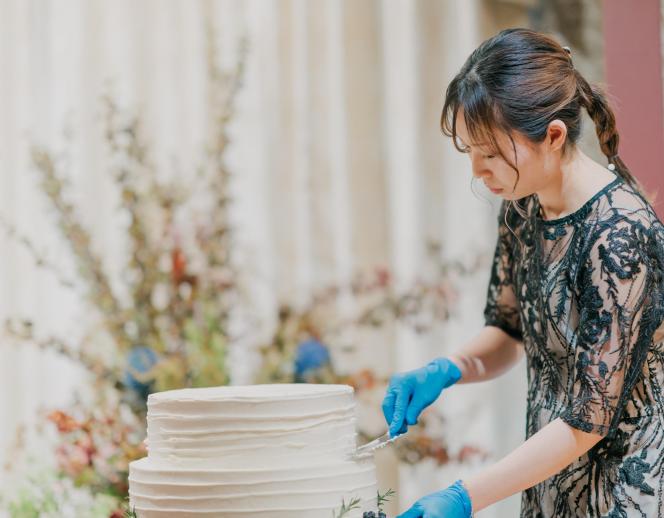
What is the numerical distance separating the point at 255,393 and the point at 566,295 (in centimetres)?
52

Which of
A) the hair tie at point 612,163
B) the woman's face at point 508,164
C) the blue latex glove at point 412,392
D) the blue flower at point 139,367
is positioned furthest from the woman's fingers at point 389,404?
the blue flower at point 139,367

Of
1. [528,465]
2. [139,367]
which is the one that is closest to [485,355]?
[528,465]

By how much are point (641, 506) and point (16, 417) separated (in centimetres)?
234

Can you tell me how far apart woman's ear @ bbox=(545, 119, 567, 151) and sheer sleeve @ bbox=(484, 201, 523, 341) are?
312 millimetres

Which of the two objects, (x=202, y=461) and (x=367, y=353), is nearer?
(x=202, y=461)

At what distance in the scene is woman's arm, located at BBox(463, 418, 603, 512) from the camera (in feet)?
4.47

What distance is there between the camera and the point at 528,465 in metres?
1.37

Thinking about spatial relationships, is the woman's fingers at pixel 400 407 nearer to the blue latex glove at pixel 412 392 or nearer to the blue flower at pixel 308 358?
the blue latex glove at pixel 412 392

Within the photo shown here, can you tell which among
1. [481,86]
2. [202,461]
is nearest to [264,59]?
[481,86]

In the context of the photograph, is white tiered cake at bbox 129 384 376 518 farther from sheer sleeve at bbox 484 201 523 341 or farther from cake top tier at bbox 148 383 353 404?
sheer sleeve at bbox 484 201 523 341

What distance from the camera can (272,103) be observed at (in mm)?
3395

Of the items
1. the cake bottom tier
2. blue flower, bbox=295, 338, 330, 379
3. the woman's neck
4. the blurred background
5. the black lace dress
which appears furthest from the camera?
the blurred background

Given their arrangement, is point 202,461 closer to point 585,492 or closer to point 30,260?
point 585,492

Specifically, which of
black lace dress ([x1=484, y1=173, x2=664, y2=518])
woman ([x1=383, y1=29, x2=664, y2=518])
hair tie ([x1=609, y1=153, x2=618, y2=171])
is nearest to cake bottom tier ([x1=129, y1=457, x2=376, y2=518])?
woman ([x1=383, y1=29, x2=664, y2=518])
